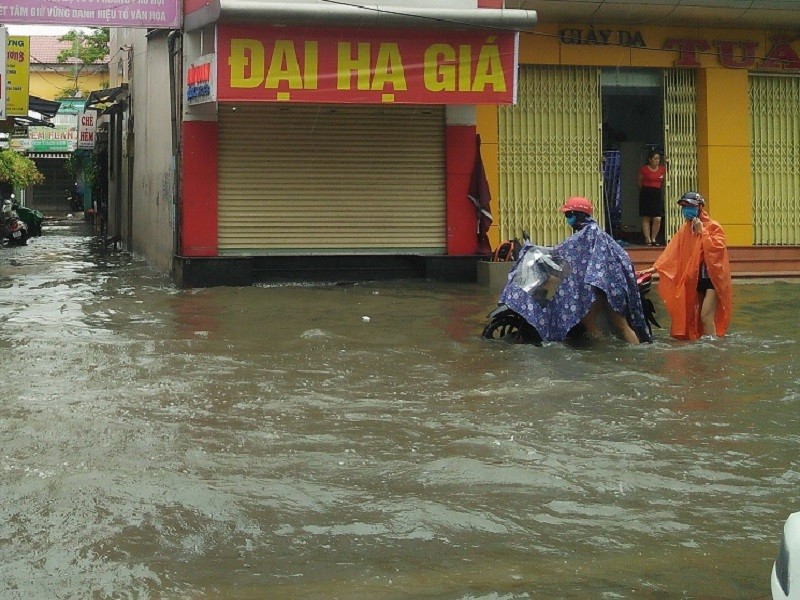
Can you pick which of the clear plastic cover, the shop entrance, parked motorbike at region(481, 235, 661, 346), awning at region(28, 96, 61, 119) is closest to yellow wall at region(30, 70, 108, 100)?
awning at region(28, 96, 61, 119)

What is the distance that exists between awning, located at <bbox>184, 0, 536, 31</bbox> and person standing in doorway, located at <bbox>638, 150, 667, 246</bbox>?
3.65m

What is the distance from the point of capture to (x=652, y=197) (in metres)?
17.7

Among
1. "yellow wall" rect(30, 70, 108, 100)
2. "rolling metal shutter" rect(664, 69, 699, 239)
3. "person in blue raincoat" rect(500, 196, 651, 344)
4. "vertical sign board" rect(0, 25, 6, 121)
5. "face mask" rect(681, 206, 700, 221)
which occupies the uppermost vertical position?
"yellow wall" rect(30, 70, 108, 100)

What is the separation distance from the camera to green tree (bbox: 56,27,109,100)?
4181cm

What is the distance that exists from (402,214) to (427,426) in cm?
961

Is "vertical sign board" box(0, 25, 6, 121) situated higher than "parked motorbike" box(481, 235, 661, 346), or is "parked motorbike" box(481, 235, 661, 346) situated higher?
"vertical sign board" box(0, 25, 6, 121)

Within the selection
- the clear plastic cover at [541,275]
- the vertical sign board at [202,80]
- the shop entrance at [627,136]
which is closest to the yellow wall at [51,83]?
the shop entrance at [627,136]

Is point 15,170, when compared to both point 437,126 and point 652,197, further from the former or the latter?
point 652,197

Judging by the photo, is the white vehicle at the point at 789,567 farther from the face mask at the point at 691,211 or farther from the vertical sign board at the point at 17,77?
the vertical sign board at the point at 17,77

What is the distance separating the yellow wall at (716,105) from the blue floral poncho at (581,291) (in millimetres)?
6940

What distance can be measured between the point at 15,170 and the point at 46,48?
1475cm

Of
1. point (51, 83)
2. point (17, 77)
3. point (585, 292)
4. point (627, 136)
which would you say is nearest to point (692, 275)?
point (585, 292)

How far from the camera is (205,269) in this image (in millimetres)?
15266

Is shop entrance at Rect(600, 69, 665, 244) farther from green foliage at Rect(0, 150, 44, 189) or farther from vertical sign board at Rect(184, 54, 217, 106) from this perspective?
green foliage at Rect(0, 150, 44, 189)
